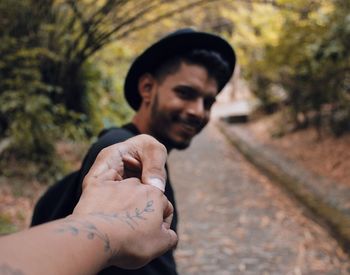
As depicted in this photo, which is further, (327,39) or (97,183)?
(327,39)

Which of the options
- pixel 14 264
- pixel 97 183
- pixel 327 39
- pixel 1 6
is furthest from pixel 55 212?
pixel 327 39

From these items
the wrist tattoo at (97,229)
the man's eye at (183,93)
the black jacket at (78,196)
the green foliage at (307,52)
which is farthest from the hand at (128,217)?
the green foliage at (307,52)

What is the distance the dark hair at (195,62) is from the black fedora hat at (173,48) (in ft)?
0.07

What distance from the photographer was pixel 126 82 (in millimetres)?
2260

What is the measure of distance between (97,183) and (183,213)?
16.0 ft

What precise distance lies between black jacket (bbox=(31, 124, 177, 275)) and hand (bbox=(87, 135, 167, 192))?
476 mm

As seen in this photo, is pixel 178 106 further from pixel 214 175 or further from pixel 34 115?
pixel 214 175

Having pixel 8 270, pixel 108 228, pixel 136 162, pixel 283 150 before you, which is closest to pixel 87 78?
pixel 283 150

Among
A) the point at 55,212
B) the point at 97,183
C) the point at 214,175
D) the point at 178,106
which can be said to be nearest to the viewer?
the point at 97,183

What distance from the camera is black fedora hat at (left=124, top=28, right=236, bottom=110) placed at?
2031mm

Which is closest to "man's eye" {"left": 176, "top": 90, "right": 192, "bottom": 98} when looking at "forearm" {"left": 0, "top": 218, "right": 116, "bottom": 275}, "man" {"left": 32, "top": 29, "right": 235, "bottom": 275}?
"man" {"left": 32, "top": 29, "right": 235, "bottom": 275}

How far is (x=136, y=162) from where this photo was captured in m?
1.06

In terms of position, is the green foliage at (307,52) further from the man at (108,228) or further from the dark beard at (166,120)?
the man at (108,228)

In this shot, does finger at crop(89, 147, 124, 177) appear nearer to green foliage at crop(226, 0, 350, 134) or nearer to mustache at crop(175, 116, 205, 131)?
mustache at crop(175, 116, 205, 131)
